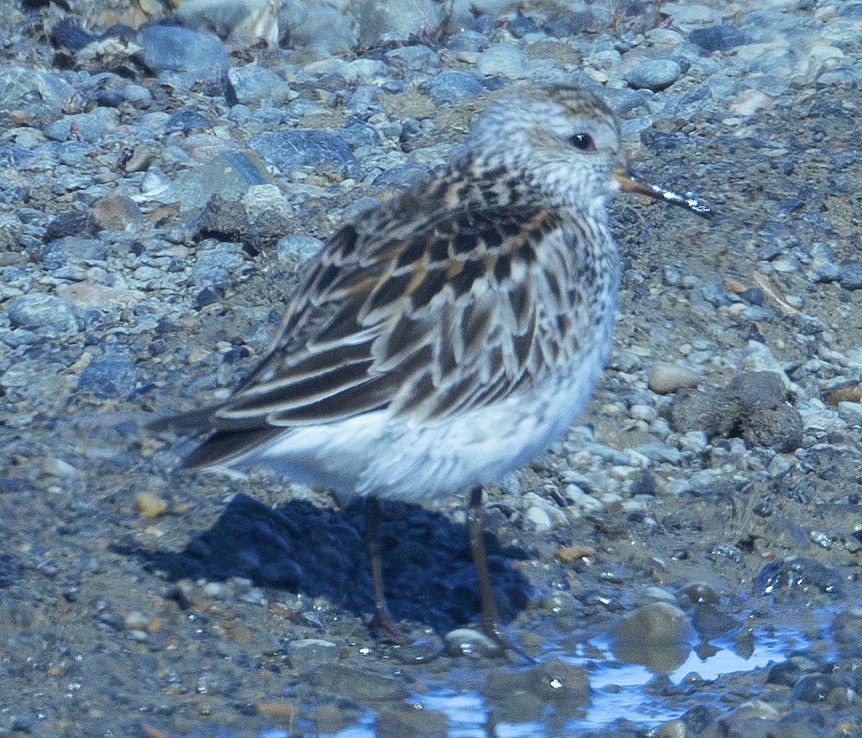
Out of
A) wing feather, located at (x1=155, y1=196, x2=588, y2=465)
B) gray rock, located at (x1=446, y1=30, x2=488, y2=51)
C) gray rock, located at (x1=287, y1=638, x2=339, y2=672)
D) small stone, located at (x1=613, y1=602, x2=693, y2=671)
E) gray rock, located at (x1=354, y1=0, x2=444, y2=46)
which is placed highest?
gray rock, located at (x1=354, y1=0, x2=444, y2=46)

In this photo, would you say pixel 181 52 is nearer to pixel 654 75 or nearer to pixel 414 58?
pixel 414 58

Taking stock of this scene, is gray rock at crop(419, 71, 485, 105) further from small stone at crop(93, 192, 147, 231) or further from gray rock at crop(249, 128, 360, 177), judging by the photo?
small stone at crop(93, 192, 147, 231)

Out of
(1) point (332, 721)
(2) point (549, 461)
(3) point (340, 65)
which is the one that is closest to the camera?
(1) point (332, 721)

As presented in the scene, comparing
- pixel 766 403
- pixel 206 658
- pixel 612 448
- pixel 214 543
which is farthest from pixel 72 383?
pixel 766 403

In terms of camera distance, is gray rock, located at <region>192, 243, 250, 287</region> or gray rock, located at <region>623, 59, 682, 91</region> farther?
gray rock, located at <region>623, 59, 682, 91</region>

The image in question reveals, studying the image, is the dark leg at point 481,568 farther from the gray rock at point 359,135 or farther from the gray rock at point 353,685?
the gray rock at point 359,135

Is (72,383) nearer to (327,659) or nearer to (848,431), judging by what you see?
(327,659)

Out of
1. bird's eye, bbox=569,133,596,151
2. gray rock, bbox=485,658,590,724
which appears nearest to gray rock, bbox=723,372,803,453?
bird's eye, bbox=569,133,596,151
